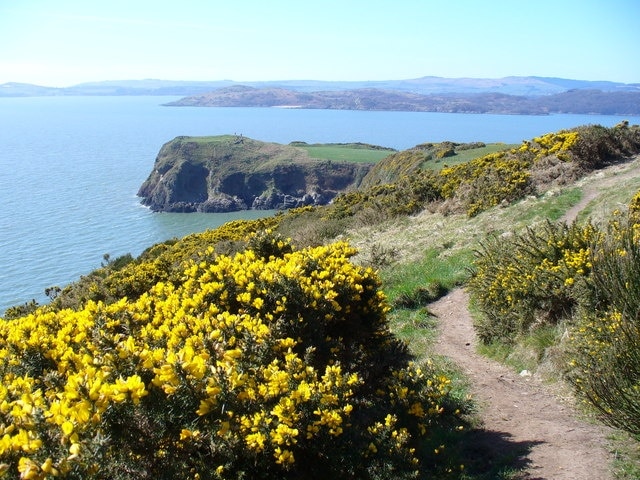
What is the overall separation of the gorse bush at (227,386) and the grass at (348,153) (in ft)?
302

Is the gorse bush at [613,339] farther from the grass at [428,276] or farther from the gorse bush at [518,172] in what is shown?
the gorse bush at [518,172]

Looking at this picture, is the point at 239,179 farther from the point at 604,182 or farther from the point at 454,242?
the point at 454,242

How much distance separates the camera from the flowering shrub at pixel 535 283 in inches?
281

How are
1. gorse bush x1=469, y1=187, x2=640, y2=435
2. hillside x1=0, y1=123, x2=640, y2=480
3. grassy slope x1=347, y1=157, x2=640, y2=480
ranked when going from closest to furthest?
hillside x1=0, y1=123, x2=640, y2=480 → gorse bush x1=469, y1=187, x2=640, y2=435 → grassy slope x1=347, y1=157, x2=640, y2=480

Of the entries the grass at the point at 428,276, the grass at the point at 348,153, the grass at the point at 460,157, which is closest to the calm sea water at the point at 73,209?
the grass at the point at 348,153

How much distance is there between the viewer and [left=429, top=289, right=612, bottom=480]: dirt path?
466 cm

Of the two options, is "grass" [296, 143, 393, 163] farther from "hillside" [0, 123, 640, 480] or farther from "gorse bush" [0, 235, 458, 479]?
"gorse bush" [0, 235, 458, 479]

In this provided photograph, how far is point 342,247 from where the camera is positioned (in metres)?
6.80

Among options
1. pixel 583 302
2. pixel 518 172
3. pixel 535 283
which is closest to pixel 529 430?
pixel 583 302

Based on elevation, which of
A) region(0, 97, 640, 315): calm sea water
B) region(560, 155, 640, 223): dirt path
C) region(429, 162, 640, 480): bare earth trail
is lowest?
region(0, 97, 640, 315): calm sea water

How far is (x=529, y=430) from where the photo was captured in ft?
18.1

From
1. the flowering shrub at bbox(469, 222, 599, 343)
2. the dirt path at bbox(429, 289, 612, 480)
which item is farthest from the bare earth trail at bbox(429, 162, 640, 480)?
the flowering shrub at bbox(469, 222, 599, 343)

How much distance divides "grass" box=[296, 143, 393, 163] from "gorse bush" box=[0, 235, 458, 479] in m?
91.9

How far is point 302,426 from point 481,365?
15.3ft
